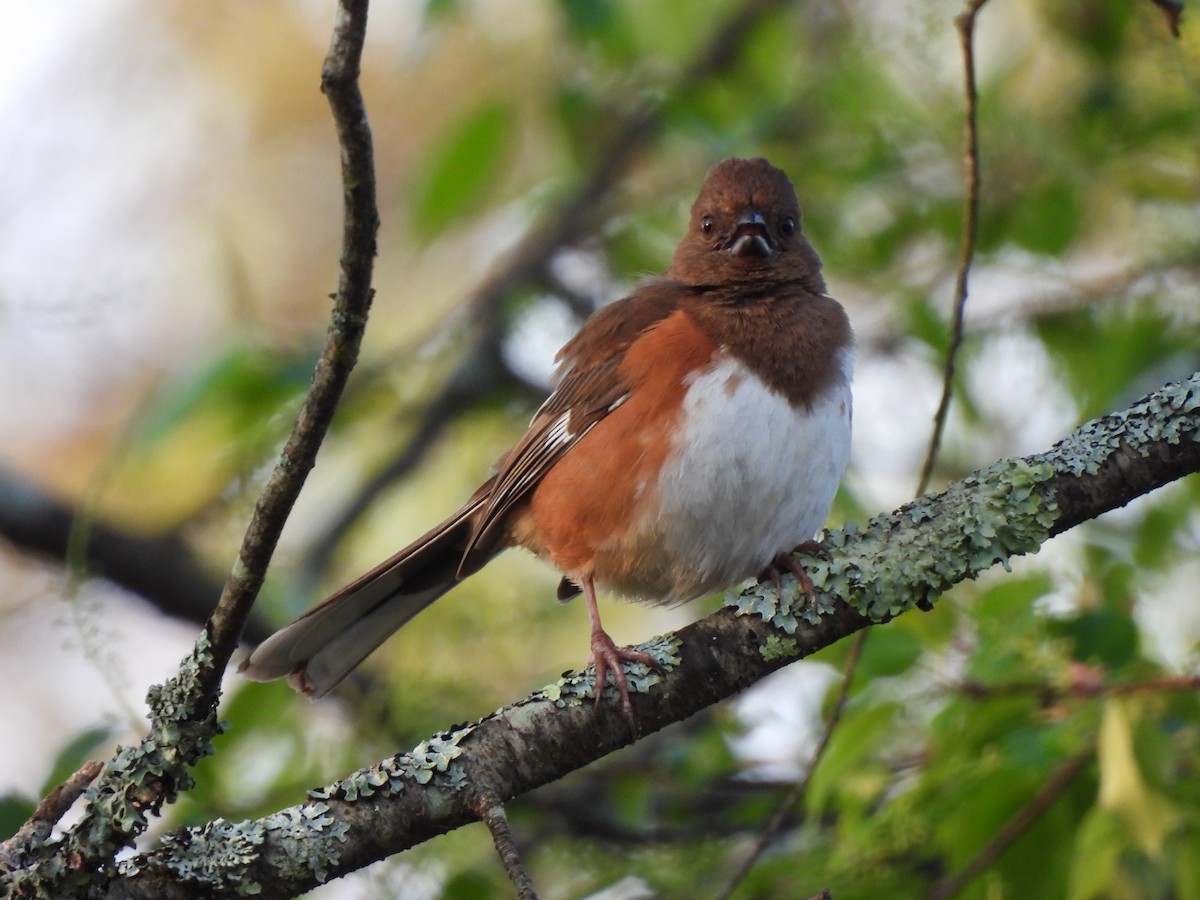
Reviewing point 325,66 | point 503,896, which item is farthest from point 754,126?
point 325,66

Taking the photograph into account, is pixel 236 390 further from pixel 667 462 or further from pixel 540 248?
pixel 540 248

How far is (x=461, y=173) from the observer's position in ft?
13.4

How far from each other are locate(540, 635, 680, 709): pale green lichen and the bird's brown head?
139 centimetres

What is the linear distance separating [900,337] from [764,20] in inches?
58.8

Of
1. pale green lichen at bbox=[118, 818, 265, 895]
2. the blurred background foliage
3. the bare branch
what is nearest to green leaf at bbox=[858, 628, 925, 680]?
the blurred background foliage

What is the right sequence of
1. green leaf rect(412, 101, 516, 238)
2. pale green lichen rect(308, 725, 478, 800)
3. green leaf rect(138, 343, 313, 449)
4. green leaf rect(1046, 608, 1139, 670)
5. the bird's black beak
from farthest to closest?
green leaf rect(412, 101, 516, 238), the bird's black beak, green leaf rect(138, 343, 313, 449), green leaf rect(1046, 608, 1139, 670), pale green lichen rect(308, 725, 478, 800)

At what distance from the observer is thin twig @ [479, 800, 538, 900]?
2.03m

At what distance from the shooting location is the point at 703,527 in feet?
10.8

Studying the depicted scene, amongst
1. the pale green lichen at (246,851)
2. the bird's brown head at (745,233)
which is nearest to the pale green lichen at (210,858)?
the pale green lichen at (246,851)

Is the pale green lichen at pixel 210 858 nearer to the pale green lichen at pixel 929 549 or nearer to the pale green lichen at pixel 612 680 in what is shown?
the pale green lichen at pixel 612 680

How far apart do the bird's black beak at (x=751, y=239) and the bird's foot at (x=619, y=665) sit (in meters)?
1.42

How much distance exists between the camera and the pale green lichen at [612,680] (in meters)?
2.54

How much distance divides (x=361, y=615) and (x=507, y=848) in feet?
4.80

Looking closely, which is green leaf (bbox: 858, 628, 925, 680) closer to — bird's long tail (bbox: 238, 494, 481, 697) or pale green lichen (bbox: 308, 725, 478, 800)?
pale green lichen (bbox: 308, 725, 478, 800)
